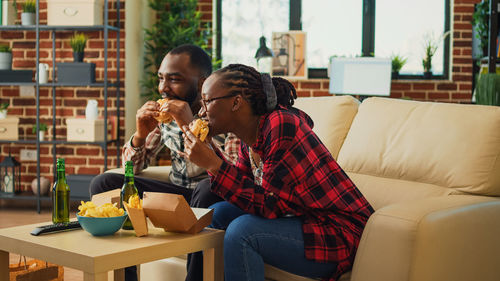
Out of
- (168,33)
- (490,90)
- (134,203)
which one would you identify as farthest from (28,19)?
(134,203)

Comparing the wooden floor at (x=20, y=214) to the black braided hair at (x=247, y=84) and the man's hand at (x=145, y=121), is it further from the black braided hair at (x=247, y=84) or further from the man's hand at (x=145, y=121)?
the black braided hair at (x=247, y=84)

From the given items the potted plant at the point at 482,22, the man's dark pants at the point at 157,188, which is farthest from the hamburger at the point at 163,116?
the potted plant at the point at 482,22

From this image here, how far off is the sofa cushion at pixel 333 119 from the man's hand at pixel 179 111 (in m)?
0.56

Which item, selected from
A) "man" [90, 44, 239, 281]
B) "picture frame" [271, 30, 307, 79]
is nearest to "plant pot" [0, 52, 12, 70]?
"picture frame" [271, 30, 307, 79]

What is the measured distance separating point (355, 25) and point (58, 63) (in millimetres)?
2617

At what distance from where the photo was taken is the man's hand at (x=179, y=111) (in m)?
2.43

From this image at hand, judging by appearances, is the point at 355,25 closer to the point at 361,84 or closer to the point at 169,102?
the point at 361,84

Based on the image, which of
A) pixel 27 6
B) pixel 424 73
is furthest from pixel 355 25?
pixel 27 6

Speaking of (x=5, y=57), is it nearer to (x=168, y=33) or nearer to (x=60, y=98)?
(x=60, y=98)

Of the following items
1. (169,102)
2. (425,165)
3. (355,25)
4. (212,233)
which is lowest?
(212,233)

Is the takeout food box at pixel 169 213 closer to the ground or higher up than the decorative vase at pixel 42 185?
higher up

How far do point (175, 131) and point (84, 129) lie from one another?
2.28 meters

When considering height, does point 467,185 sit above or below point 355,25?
below

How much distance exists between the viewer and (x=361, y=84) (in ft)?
15.9
